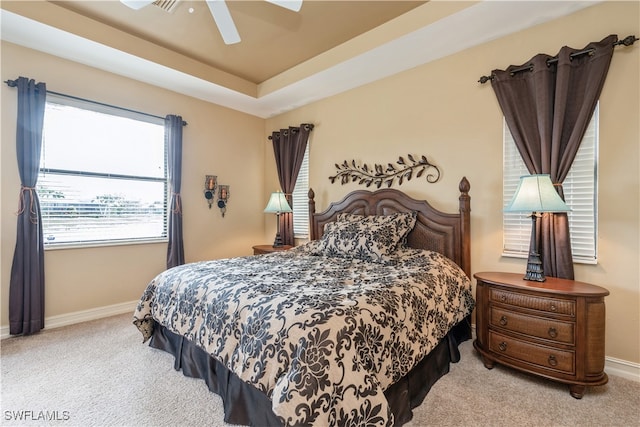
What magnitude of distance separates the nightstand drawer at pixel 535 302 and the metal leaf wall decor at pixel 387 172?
133cm

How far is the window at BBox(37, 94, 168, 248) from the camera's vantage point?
120 inches

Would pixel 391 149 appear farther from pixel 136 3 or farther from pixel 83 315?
pixel 83 315

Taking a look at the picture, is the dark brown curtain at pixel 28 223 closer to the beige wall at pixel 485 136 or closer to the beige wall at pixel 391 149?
the beige wall at pixel 391 149

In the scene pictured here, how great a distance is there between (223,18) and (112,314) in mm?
3283

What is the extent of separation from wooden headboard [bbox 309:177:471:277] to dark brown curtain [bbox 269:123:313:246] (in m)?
0.96

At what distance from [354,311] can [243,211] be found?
355 centimetres

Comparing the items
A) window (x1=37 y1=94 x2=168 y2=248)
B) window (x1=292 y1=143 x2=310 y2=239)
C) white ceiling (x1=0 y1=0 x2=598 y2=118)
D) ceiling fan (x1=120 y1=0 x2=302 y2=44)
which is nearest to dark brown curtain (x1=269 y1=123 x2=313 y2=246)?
window (x1=292 y1=143 x2=310 y2=239)

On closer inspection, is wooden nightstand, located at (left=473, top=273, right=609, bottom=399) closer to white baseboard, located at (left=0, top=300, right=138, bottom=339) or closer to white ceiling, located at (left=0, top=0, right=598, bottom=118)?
white ceiling, located at (left=0, top=0, right=598, bottom=118)

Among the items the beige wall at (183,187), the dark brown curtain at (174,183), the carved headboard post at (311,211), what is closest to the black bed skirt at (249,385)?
the beige wall at (183,187)

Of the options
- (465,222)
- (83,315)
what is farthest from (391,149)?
(83,315)

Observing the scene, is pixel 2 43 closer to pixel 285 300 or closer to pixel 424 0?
pixel 285 300

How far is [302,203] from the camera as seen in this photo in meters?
4.42

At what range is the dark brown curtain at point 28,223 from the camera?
9.14 feet

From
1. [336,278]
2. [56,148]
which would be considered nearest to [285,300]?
[336,278]
